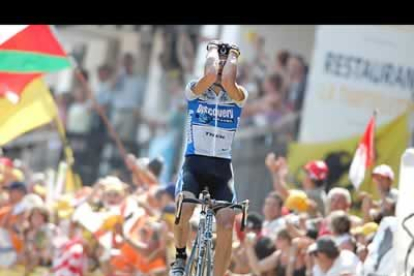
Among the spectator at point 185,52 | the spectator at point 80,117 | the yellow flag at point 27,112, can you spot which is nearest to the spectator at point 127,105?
the spectator at point 80,117

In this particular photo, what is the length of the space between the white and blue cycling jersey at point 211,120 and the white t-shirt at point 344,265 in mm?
1841

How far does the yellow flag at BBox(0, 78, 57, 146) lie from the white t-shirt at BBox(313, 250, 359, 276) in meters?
4.64

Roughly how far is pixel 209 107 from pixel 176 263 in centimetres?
129

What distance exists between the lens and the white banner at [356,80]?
707 inches

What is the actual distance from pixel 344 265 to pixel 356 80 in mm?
6812

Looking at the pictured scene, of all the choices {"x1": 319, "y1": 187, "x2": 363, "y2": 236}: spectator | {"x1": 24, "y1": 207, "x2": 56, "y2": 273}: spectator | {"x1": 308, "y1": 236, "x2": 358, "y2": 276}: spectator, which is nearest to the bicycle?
{"x1": 308, "y1": 236, "x2": 358, "y2": 276}: spectator

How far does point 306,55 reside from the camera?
68.3 ft


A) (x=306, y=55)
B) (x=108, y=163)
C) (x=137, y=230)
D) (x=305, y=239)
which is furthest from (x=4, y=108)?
(x=108, y=163)

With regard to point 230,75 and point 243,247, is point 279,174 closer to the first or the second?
point 243,247

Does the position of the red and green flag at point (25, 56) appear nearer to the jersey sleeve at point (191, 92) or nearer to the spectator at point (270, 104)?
the jersey sleeve at point (191, 92)

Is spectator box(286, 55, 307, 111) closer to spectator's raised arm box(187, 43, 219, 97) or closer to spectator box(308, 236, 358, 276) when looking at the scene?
spectator box(308, 236, 358, 276)

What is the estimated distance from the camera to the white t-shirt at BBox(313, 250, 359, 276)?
1158 cm

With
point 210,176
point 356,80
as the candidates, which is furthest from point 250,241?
point 356,80

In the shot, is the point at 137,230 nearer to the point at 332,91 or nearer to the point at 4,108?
the point at 4,108
